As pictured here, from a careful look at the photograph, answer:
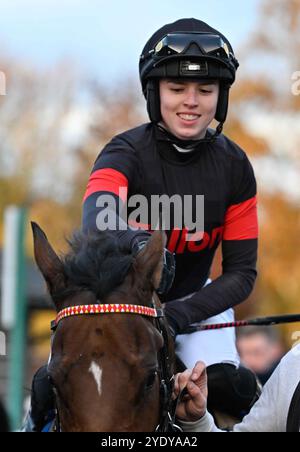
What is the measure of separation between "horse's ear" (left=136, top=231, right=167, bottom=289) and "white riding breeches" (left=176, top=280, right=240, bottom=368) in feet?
3.32

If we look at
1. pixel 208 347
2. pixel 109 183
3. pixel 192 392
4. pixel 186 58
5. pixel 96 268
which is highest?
pixel 186 58

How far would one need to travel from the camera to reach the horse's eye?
3855mm

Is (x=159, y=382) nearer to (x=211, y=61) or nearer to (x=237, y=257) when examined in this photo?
(x=237, y=257)

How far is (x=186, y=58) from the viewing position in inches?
188

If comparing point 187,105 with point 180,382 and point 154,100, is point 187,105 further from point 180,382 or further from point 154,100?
point 180,382

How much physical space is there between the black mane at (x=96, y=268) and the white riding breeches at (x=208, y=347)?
3.55ft

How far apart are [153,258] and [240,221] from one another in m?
1.26

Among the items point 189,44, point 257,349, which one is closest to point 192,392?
point 189,44

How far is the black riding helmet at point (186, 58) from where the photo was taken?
4777 mm

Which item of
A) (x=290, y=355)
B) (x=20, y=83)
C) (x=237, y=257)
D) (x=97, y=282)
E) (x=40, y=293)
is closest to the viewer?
(x=97, y=282)

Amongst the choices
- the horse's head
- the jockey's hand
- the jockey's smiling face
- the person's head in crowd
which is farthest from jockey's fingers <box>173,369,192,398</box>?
the person's head in crowd

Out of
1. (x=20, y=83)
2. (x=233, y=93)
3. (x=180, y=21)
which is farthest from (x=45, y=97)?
(x=180, y=21)

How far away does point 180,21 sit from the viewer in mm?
5074
